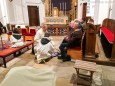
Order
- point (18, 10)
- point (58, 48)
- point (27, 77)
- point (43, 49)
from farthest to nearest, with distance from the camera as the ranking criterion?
point (18, 10)
point (58, 48)
point (43, 49)
point (27, 77)

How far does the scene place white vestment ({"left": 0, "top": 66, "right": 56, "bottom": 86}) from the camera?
4.15 feet

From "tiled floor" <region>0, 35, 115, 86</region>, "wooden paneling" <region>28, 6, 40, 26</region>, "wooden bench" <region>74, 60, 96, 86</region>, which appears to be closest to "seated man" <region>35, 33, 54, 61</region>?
"tiled floor" <region>0, 35, 115, 86</region>

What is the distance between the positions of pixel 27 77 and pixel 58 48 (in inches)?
150

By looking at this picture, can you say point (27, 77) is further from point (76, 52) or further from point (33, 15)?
point (33, 15)

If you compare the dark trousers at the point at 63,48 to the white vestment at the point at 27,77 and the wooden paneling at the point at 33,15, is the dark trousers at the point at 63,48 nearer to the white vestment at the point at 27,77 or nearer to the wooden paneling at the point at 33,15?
the white vestment at the point at 27,77

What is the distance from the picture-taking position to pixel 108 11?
580cm

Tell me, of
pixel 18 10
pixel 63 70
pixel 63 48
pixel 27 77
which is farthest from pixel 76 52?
pixel 18 10

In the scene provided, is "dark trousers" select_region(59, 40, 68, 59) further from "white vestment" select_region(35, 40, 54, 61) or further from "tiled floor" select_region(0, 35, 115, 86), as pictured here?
"white vestment" select_region(35, 40, 54, 61)

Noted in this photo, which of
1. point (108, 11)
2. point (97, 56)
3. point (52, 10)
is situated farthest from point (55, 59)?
point (52, 10)

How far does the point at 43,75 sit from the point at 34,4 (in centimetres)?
844

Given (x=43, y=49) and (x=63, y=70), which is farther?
(x=43, y=49)

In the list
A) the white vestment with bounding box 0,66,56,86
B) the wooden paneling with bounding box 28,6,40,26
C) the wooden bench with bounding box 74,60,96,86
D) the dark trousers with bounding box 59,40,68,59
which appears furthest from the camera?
the wooden paneling with bounding box 28,6,40,26

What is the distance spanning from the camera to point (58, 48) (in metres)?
5.13

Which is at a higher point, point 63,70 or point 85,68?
point 85,68
